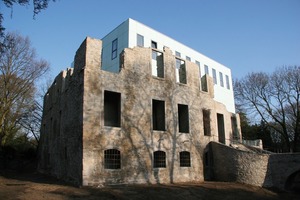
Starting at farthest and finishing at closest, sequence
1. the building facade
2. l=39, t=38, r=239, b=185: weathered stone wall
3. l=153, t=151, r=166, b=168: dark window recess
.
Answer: l=153, t=151, r=166, b=168: dark window recess → the building facade → l=39, t=38, r=239, b=185: weathered stone wall

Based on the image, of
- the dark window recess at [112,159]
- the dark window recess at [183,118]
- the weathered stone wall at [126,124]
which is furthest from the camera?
the dark window recess at [183,118]

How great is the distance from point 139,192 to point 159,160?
4.29 m

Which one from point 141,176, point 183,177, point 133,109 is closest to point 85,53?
point 133,109

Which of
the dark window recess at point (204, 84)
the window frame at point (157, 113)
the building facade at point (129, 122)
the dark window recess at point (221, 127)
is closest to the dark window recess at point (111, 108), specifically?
the building facade at point (129, 122)

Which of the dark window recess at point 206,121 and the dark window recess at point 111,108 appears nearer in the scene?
the dark window recess at point 111,108

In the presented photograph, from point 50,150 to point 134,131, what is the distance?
33.0 ft

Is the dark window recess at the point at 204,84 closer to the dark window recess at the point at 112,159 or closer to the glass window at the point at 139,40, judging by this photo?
the glass window at the point at 139,40

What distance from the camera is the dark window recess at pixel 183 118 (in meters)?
20.8

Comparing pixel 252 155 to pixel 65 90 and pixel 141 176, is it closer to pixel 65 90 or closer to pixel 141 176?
pixel 141 176

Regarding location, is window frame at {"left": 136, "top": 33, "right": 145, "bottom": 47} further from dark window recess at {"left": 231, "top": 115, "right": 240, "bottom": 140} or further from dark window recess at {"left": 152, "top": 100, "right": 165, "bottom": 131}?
dark window recess at {"left": 231, "top": 115, "right": 240, "bottom": 140}

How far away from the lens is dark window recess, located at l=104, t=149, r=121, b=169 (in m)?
15.9

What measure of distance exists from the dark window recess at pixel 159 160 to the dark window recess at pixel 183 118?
3.50m

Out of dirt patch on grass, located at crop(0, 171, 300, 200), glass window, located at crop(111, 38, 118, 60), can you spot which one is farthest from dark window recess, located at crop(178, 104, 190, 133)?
glass window, located at crop(111, 38, 118, 60)

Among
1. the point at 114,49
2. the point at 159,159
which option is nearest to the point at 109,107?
the point at 159,159
